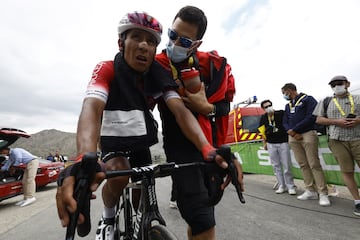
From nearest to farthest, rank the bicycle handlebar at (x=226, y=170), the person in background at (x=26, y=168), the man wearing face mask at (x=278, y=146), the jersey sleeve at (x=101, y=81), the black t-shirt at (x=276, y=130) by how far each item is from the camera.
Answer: the bicycle handlebar at (x=226, y=170) < the jersey sleeve at (x=101, y=81) < the man wearing face mask at (x=278, y=146) < the black t-shirt at (x=276, y=130) < the person in background at (x=26, y=168)

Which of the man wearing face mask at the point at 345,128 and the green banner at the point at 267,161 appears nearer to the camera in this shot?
the man wearing face mask at the point at 345,128

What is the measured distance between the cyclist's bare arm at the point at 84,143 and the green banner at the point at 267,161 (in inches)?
178

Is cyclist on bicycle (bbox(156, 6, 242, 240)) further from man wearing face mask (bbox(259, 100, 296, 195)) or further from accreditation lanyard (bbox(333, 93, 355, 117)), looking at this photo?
man wearing face mask (bbox(259, 100, 296, 195))

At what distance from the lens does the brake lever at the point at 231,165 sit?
1082 mm

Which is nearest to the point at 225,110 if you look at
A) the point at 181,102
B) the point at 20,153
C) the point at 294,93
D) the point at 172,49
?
the point at 181,102

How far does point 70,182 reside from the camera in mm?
801

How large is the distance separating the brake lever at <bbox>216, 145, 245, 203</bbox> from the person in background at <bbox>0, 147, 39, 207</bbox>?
22.1 feet

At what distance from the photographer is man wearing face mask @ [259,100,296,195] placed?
17.4 ft

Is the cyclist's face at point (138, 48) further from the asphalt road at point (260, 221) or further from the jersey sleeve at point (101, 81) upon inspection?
the asphalt road at point (260, 221)

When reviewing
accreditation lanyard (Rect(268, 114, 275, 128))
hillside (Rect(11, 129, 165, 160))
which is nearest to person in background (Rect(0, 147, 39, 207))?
accreditation lanyard (Rect(268, 114, 275, 128))

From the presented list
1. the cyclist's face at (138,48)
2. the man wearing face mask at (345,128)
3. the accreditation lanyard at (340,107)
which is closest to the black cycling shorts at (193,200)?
the cyclist's face at (138,48)

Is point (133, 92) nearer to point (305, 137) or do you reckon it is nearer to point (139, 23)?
point (139, 23)

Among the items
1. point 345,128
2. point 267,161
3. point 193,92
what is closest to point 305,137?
point 345,128

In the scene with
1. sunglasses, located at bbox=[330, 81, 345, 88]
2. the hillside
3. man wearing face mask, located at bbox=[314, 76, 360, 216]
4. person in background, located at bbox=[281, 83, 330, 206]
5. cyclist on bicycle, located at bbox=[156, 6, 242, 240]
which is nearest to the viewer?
cyclist on bicycle, located at bbox=[156, 6, 242, 240]
